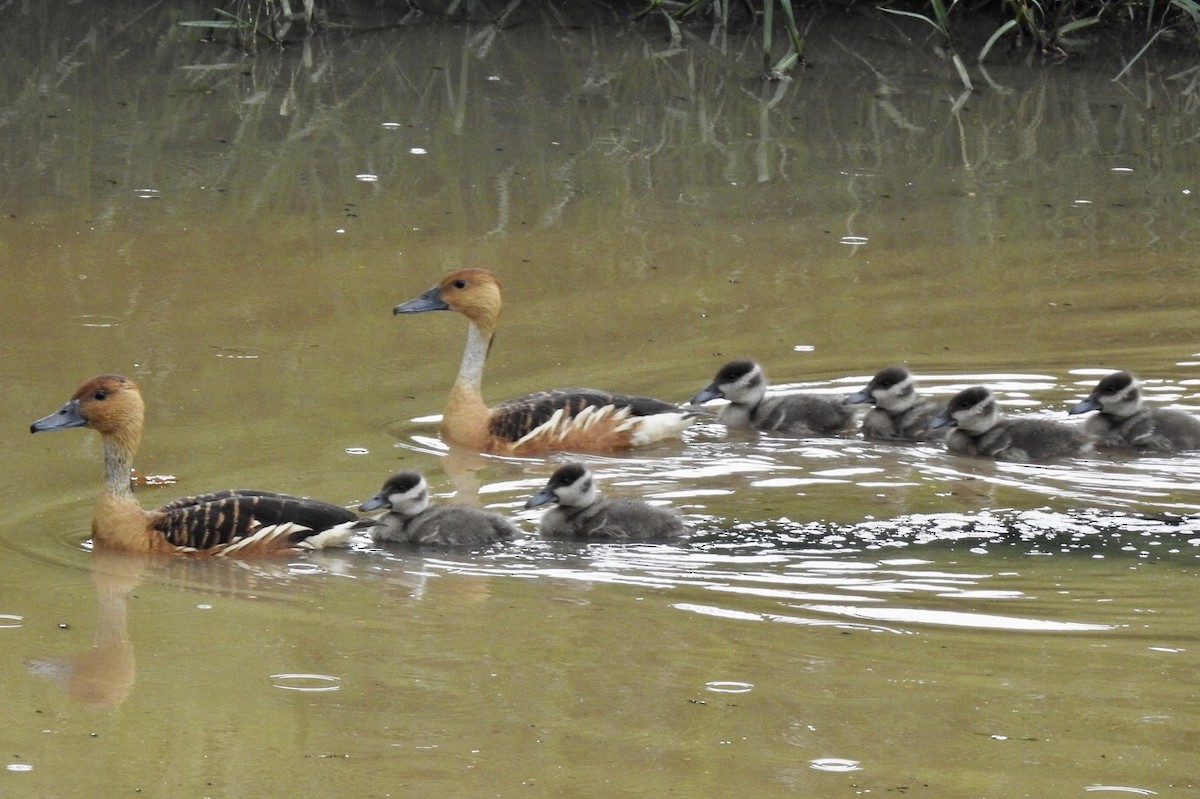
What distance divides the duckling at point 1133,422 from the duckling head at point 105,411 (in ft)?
12.6

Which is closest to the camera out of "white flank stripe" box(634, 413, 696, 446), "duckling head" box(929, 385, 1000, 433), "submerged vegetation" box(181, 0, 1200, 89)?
"duckling head" box(929, 385, 1000, 433)

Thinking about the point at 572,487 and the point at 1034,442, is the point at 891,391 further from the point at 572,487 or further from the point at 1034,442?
the point at 572,487

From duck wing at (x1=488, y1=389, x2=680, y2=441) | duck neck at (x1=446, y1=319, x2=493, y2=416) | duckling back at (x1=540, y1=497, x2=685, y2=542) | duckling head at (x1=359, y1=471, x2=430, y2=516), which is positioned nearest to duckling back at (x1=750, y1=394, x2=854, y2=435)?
duck wing at (x1=488, y1=389, x2=680, y2=441)

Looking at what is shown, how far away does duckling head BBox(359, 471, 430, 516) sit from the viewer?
694 centimetres

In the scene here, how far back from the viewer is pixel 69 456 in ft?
25.4

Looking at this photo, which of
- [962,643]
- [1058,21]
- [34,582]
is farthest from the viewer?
[1058,21]

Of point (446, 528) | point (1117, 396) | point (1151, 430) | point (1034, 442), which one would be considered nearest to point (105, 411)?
point (446, 528)

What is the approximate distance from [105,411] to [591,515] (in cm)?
174

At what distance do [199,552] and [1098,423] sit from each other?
371 cm

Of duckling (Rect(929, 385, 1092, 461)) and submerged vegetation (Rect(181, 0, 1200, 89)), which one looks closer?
duckling (Rect(929, 385, 1092, 461))

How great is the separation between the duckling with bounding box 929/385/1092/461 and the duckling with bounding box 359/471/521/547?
2079mm

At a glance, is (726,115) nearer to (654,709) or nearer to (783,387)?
(783,387)

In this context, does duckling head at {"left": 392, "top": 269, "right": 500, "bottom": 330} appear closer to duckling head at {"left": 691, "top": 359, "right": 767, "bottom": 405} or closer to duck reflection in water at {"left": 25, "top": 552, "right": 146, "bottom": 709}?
duckling head at {"left": 691, "top": 359, "right": 767, "bottom": 405}

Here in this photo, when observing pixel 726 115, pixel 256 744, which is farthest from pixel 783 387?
pixel 726 115
